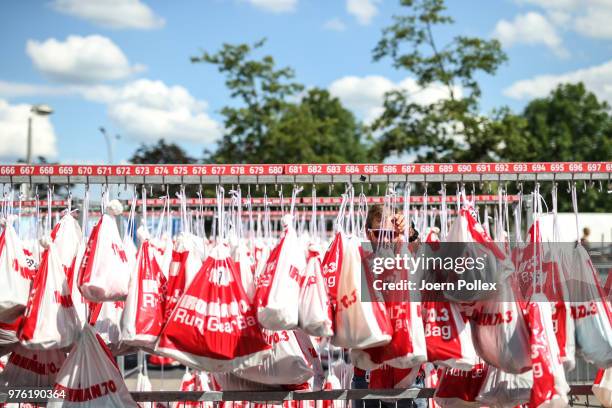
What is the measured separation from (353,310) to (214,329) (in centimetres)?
75

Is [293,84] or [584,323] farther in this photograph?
[293,84]

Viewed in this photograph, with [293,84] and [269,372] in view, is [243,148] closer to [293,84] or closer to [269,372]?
[293,84]

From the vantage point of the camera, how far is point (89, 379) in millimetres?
3943

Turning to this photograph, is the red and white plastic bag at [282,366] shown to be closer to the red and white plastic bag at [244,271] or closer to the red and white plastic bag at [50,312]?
the red and white plastic bag at [244,271]

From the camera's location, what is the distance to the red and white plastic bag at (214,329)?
3707mm

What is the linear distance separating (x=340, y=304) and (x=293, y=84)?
21.3 meters

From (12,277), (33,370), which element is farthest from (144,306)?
(33,370)

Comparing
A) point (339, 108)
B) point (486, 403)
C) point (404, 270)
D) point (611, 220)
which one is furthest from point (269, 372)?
point (339, 108)

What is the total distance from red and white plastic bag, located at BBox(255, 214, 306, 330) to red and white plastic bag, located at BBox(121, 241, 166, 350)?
0.61 m

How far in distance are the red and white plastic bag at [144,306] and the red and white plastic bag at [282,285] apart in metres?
0.61

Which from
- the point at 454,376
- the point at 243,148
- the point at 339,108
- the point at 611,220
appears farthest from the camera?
the point at 339,108

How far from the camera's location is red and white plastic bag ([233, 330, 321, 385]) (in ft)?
13.1

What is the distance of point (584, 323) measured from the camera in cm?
388

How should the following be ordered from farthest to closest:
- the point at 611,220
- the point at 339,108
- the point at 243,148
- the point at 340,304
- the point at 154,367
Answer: the point at 339,108 < the point at 243,148 < the point at 611,220 < the point at 154,367 < the point at 340,304
